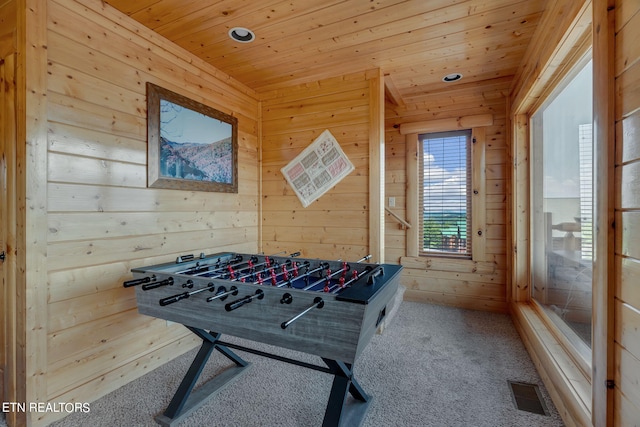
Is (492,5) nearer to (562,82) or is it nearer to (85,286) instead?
(562,82)

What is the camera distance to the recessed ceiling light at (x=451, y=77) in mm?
2946

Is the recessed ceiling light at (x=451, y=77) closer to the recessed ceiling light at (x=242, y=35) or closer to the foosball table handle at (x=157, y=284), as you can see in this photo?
the recessed ceiling light at (x=242, y=35)

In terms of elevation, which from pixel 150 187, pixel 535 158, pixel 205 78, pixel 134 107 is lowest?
pixel 150 187

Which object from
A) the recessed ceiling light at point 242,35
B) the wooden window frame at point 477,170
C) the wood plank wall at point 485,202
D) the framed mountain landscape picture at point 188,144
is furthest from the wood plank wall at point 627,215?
the framed mountain landscape picture at point 188,144

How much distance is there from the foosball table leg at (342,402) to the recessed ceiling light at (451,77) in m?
2.87

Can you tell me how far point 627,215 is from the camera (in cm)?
101

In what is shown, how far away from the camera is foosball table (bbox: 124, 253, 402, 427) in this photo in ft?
4.00

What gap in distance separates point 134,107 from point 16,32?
0.64 m

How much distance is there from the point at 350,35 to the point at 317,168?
1210 millimetres

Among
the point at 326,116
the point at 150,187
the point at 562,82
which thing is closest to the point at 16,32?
the point at 150,187

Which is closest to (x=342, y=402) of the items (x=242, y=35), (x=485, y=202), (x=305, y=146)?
(x=305, y=146)

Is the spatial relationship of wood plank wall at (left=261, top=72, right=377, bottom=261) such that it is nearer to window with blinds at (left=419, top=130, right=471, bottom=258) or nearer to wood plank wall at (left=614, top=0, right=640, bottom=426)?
window with blinds at (left=419, top=130, right=471, bottom=258)

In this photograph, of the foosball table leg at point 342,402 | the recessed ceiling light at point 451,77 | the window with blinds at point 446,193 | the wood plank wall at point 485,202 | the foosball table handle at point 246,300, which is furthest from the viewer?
the window with blinds at point 446,193

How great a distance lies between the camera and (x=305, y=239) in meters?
3.08
